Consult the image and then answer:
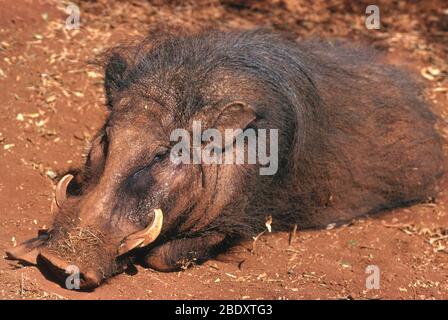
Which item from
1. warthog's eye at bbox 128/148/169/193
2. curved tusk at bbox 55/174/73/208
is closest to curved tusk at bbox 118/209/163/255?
warthog's eye at bbox 128/148/169/193

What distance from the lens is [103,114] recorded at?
6.70 m

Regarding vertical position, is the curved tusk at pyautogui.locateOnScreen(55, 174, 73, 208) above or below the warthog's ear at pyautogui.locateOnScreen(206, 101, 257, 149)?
below

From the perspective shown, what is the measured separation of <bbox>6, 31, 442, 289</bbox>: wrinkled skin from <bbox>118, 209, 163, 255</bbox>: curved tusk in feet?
0.14

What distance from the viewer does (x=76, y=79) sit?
23.2 feet

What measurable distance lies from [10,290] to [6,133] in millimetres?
2357

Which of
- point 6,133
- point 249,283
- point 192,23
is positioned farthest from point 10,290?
point 192,23

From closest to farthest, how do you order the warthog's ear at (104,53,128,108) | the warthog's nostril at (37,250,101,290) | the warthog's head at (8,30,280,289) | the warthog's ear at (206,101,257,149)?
the warthog's nostril at (37,250,101,290) < the warthog's head at (8,30,280,289) < the warthog's ear at (206,101,257,149) < the warthog's ear at (104,53,128,108)

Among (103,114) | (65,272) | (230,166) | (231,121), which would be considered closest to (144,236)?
(65,272)

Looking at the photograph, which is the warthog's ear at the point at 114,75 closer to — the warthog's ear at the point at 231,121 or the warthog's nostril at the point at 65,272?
the warthog's ear at the point at 231,121

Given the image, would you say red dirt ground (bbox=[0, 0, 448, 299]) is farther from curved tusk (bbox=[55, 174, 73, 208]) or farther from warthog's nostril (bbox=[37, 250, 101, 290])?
curved tusk (bbox=[55, 174, 73, 208])

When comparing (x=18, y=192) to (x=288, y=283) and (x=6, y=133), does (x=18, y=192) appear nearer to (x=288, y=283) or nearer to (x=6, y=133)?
(x=6, y=133)

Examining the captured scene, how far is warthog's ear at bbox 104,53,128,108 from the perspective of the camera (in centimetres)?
520

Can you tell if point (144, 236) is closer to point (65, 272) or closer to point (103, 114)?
point (65, 272)

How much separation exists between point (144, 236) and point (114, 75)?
4.34ft
